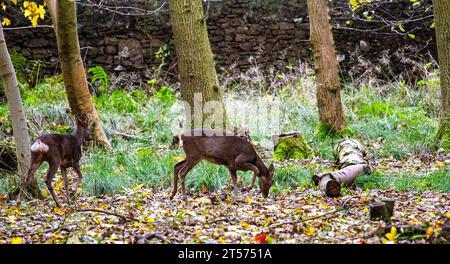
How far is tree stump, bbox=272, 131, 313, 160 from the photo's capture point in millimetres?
10562

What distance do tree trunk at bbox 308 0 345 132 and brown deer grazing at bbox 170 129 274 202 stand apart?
160 inches

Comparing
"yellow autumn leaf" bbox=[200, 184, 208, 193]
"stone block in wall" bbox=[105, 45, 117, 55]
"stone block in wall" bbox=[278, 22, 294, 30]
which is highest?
"stone block in wall" bbox=[278, 22, 294, 30]

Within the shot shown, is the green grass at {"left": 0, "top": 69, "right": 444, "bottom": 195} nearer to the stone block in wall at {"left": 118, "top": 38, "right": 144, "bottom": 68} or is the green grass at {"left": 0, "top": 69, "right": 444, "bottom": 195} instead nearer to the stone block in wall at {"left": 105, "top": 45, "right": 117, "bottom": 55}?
the stone block in wall at {"left": 118, "top": 38, "right": 144, "bottom": 68}

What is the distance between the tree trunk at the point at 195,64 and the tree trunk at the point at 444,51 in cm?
353

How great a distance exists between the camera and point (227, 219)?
6.60m

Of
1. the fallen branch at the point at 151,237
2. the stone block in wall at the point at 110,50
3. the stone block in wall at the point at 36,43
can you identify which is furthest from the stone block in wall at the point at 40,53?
the fallen branch at the point at 151,237

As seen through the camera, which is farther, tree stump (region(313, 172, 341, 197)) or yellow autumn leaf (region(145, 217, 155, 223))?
tree stump (region(313, 172, 341, 197))

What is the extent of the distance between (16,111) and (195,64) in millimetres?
3499

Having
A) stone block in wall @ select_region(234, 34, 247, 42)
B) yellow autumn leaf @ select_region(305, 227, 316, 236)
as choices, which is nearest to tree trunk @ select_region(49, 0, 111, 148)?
yellow autumn leaf @ select_region(305, 227, 316, 236)

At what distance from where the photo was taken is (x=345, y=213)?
273 inches

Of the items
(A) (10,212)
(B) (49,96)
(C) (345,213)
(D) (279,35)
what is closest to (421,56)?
(D) (279,35)

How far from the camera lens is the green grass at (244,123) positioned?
8789 millimetres

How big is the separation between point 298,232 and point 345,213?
1037mm

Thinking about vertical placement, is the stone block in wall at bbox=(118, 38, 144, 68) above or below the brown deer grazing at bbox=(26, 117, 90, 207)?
above
